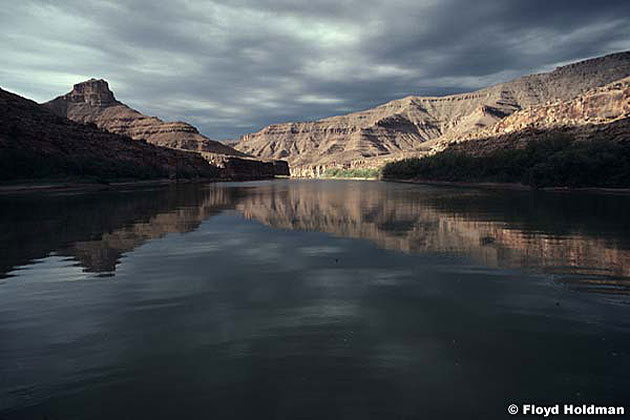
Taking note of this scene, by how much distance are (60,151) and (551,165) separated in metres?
85.4

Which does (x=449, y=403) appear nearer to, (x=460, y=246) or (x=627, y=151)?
(x=460, y=246)

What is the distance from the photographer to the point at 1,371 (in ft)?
18.5

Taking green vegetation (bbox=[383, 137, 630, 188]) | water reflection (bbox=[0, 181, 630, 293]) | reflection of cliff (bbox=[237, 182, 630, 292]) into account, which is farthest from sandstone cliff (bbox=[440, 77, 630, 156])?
water reflection (bbox=[0, 181, 630, 293])

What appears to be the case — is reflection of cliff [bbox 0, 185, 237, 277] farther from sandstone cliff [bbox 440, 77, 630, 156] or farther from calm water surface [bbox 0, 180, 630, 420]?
sandstone cliff [bbox 440, 77, 630, 156]

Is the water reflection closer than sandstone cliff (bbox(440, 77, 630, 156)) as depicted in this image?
Yes

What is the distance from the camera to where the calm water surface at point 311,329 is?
16.1 ft

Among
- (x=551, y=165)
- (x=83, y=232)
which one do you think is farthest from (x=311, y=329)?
(x=551, y=165)

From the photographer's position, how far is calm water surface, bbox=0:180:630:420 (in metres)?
4.91

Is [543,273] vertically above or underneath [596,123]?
underneath

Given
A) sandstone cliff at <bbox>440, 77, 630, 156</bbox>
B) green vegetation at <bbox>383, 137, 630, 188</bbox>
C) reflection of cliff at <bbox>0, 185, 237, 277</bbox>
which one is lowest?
reflection of cliff at <bbox>0, 185, 237, 277</bbox>

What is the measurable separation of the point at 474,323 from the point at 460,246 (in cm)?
805

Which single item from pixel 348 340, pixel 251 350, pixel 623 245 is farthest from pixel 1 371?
pixel 623 245

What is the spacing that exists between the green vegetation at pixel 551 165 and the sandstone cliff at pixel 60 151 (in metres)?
74.1

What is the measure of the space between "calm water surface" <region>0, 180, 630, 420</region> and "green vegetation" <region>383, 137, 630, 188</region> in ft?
149
